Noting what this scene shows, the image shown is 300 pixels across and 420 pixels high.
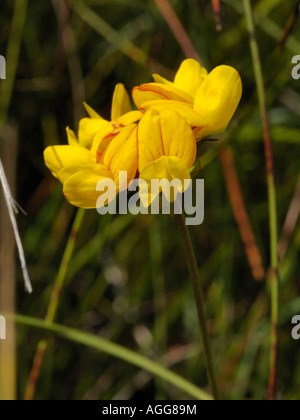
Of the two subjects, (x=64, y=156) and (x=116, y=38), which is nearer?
(x=64, y=156)

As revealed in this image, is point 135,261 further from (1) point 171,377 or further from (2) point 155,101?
(2) point 155,101

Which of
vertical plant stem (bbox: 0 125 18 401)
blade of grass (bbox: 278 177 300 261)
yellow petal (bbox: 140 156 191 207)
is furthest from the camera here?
blade of grass (bbox: 278 177 300 261)

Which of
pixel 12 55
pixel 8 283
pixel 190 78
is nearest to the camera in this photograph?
pixel 190 78

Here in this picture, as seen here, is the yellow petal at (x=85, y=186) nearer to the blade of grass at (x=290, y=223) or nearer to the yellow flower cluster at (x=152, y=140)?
the yellow flower cluster at (x=152, y=140)

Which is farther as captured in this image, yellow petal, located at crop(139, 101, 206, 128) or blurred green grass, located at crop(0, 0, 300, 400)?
blurred green grass, located at crop(0, 0, 300, 400)

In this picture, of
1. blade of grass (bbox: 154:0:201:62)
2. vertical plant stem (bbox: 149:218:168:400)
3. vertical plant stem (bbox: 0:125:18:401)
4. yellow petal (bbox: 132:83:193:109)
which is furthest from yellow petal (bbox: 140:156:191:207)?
vertical plant stem (bbox: 149:218:168:400)

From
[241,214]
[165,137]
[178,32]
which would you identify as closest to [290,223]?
[241,214]

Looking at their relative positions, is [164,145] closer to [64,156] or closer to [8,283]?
[64,156]

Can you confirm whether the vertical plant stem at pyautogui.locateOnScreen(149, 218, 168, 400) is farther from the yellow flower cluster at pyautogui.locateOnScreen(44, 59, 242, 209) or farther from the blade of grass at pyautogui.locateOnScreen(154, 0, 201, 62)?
the yellow flower cluster at pyautogui.locateOnScreen(44, 59, 242, 209)
